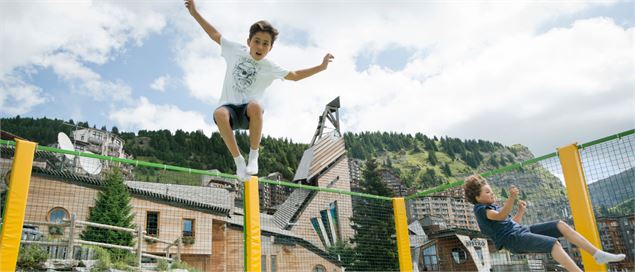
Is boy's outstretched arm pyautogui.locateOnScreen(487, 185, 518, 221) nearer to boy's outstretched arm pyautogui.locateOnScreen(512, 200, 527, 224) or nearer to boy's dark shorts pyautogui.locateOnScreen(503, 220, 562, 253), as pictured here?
boy's dark shorts pyautogui.locateOnScreen(503, 220, 562, 253)

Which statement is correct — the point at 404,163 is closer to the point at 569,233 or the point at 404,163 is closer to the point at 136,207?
the point at 136,207

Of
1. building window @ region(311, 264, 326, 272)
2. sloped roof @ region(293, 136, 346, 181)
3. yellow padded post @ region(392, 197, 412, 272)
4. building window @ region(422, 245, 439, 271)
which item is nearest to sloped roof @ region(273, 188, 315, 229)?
building window @ region(311, 264, 326, 272)

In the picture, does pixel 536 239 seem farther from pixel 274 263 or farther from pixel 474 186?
pixel 274 263

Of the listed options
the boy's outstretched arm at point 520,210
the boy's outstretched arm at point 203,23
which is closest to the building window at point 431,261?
the boy's outstretched arm at point 520,210

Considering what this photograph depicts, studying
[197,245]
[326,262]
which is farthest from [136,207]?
[326,262]

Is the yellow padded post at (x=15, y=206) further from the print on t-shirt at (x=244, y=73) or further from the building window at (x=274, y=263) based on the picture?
the building window at (x=274, y=263)

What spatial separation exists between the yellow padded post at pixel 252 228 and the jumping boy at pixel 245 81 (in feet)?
5.19

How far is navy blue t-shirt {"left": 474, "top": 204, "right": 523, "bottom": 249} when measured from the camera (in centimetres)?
343

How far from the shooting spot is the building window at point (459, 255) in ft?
22.3

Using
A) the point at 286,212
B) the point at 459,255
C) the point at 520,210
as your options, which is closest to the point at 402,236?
the point at 459,255

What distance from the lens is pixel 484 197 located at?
3678 millimetres

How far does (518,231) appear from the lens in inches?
133

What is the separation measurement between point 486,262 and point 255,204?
11.1ft

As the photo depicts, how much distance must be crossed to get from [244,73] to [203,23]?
0.54 meters
